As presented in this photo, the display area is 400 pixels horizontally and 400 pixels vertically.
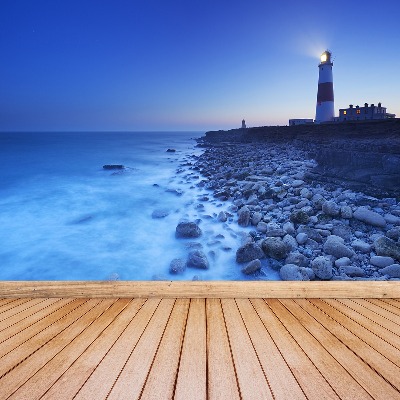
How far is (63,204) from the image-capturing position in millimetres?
12188

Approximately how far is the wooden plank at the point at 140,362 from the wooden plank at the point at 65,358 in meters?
0.32

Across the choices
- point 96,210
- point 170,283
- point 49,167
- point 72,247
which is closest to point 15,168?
point 49,167

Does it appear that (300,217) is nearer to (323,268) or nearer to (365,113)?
A: (323,268)

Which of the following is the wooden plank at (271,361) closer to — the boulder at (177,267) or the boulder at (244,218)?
the boulder at (177,267)

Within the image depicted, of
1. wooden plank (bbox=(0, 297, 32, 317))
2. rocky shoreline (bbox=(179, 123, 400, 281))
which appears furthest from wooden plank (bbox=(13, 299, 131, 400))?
rocky shoreline (bbox=(179, 123, 400, 281))

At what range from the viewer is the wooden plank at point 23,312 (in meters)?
2.03

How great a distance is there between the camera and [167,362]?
1540mm

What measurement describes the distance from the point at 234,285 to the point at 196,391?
105 cm

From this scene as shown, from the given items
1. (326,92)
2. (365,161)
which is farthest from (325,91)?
(365,161)

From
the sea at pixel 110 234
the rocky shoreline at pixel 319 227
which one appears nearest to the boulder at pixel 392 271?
the rocky shoreline at pixel 319 227

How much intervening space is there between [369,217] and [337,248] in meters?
1.52

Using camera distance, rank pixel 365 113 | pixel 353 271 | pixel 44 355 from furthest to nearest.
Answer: pixel 365 113, pixel 353 271, pixel 44 355

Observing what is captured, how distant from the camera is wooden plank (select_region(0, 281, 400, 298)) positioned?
7.58 feet

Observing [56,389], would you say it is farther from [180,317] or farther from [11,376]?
[180,317]
